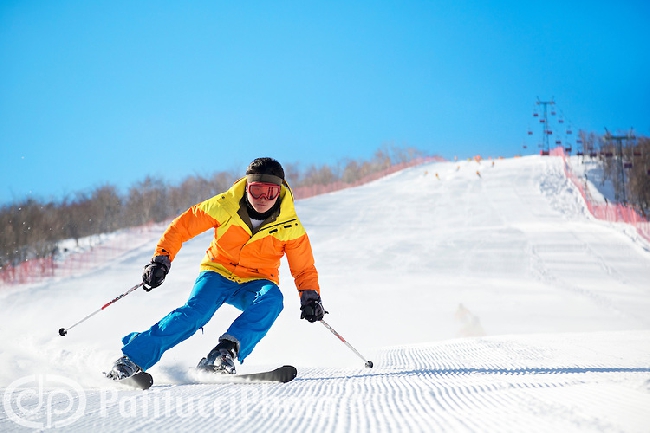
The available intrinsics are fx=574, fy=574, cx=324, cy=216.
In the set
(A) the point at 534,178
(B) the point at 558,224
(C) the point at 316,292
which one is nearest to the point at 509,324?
(C) the point at 316,292

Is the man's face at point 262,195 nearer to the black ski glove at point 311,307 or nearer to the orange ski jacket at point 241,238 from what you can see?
the orange ski jacket at point 241,238

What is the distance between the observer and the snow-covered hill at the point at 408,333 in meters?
2.03

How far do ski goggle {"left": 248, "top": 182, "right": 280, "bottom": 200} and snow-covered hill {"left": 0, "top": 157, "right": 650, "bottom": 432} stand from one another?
3.97 ft

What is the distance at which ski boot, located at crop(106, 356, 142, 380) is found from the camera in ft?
10.1

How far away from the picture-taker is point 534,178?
96.7 feet

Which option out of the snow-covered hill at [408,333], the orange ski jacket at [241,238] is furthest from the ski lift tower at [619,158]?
the orange ski jacket at [241,238]

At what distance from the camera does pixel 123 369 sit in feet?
10.2

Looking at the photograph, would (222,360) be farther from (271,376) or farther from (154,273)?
(154,273)

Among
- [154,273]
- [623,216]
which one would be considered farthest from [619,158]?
[154,273]

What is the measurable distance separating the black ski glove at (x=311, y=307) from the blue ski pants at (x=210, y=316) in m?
0.21

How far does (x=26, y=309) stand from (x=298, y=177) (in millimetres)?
57560

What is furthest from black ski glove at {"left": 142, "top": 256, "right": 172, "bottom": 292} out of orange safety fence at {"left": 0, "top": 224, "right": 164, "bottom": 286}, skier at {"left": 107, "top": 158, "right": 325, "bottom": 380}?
orange safety fence at {"left": 0, "top": 224, "right": 164, "bottom": 286}

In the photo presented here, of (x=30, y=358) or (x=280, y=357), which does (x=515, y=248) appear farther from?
(x=30, y=358)

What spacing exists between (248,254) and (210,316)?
502mm
